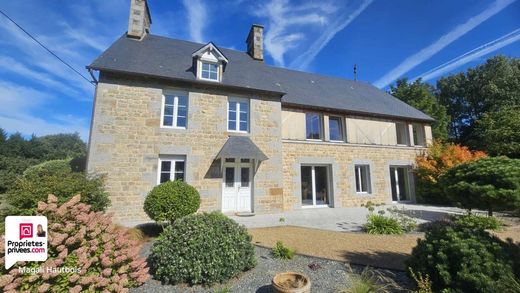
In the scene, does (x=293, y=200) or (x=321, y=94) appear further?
(x=321, y=94)

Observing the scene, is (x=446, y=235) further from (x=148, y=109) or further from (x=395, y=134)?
(x=395, y=134)

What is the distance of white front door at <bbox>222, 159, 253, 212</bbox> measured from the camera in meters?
10.4

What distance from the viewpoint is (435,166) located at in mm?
13828

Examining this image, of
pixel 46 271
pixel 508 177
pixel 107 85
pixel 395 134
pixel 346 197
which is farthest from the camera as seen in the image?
pixel 395 134

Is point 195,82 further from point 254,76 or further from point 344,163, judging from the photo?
point 344,163

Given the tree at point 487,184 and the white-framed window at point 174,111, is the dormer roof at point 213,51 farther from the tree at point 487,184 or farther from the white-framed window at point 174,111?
the tree at point 487,184

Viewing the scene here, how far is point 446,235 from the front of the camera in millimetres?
3658

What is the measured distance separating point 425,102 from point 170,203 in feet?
80.3

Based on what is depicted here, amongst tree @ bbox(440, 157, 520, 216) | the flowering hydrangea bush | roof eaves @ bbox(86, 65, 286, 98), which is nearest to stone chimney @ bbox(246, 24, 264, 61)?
roof eaves @ bbox(86, 65, 286, 98)

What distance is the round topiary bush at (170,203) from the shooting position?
6996 millimetres

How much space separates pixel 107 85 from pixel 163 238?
300 inches

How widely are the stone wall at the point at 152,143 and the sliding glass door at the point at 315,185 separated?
2220mm

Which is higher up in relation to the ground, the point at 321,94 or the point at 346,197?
the point at 321,94

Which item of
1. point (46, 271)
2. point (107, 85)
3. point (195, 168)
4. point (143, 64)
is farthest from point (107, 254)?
point (143, 64)
